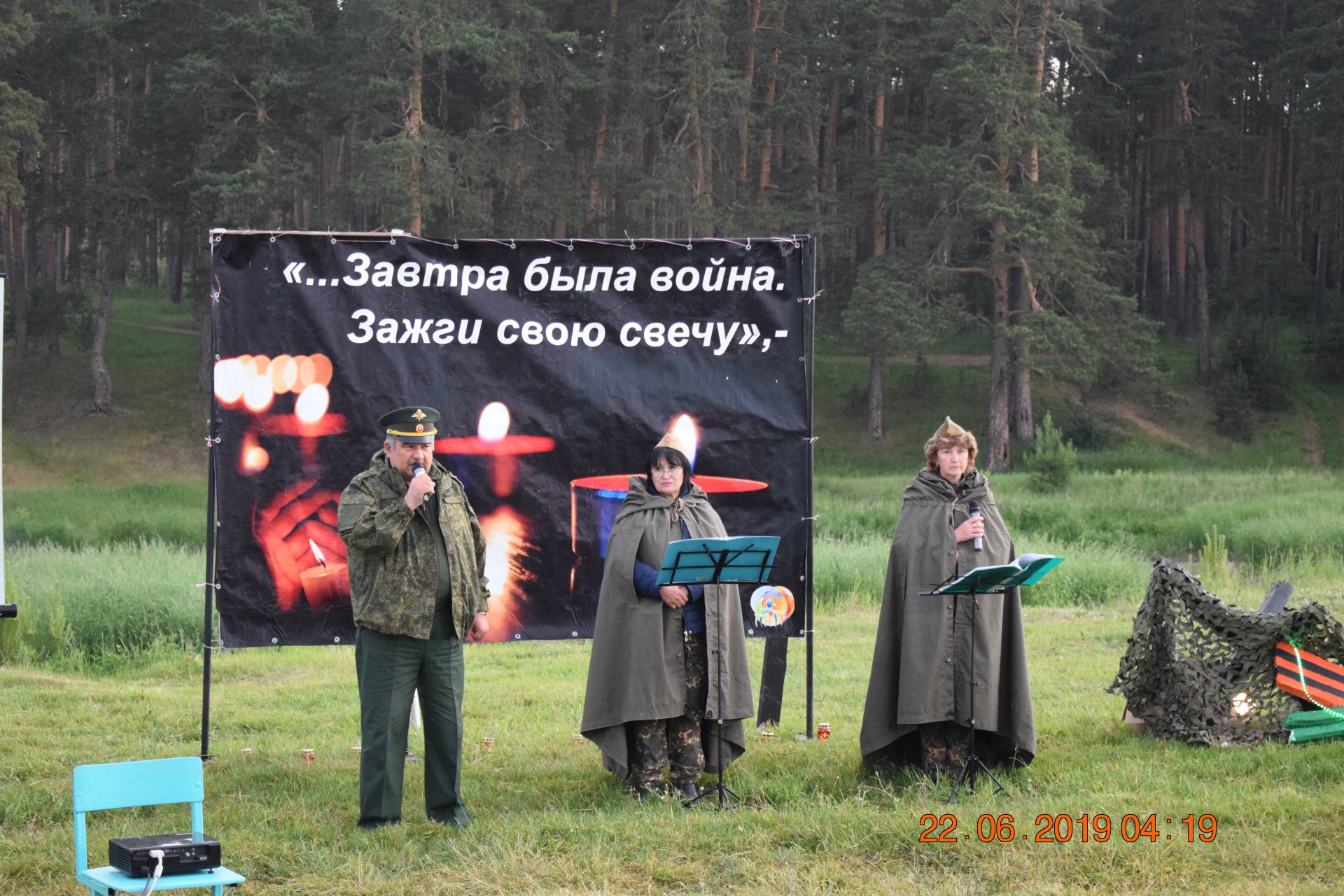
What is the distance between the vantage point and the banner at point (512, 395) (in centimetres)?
778

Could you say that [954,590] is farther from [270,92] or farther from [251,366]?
[270,92]

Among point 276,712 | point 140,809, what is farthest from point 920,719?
point 276,712

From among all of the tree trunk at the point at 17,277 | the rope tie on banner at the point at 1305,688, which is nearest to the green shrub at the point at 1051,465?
the rope tie on banner at the point at 1305,688

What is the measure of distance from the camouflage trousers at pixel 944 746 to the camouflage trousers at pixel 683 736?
1131 mm

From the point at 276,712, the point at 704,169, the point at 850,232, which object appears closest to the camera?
the point at 276,712

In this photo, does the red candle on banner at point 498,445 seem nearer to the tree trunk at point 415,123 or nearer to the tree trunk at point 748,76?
the tree trunk at point 415,123

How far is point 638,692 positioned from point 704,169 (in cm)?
3053

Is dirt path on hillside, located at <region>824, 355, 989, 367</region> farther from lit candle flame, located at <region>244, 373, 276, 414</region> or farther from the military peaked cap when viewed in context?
the military peaked cap

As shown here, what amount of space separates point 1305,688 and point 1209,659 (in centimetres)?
51

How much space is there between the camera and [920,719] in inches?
268

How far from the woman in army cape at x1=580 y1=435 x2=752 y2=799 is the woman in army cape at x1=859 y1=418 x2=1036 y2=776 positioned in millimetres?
765

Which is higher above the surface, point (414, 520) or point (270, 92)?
point (270, 92)

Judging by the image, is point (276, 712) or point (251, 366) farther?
point (276, 712)

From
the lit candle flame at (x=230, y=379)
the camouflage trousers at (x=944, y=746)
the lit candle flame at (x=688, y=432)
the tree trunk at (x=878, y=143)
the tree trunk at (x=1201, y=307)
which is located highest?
the tree trunk at (x=878, y=143)
